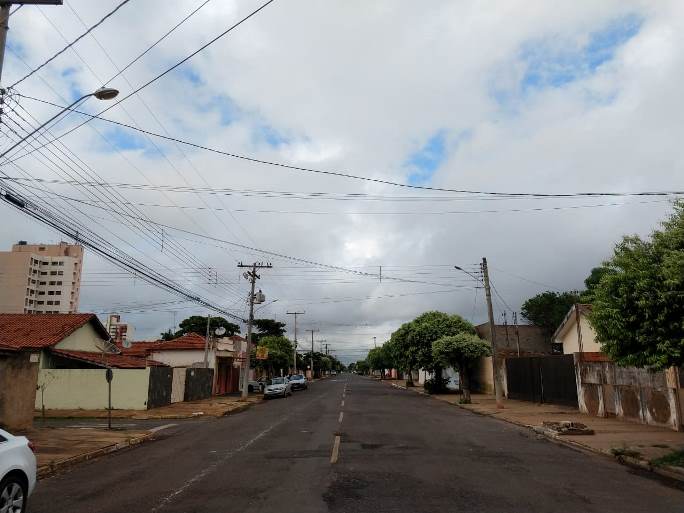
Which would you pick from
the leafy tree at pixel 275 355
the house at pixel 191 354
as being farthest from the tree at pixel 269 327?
the house at pixel 191 354

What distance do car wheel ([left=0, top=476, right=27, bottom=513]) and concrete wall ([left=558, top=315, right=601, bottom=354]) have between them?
30923mm

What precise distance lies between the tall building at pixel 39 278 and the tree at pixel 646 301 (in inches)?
3441

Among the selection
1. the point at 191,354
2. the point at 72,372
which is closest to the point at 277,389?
the point at 191,354

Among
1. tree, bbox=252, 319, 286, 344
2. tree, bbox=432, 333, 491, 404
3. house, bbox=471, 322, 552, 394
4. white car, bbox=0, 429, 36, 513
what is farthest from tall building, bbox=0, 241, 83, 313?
white car, bbox=0, 429, 36, 513

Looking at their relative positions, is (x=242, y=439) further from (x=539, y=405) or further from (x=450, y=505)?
(x=539, y=405)

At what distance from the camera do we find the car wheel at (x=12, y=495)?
653 centimetres

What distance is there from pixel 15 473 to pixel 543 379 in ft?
90.7

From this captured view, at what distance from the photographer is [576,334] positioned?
3531 centimetres

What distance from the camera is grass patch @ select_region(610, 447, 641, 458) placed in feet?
39.9

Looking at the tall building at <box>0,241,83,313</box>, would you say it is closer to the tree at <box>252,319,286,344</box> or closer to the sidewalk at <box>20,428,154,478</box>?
the tree at <box>252,319,286,344</box>

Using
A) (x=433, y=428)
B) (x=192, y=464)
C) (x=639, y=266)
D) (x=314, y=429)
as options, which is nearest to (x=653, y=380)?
(x=433, y=428)

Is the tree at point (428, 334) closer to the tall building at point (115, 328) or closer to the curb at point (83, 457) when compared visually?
the tall building at point (115, 328)

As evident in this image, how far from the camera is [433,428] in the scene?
18.0 meters

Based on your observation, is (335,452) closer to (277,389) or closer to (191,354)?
(277,389)
